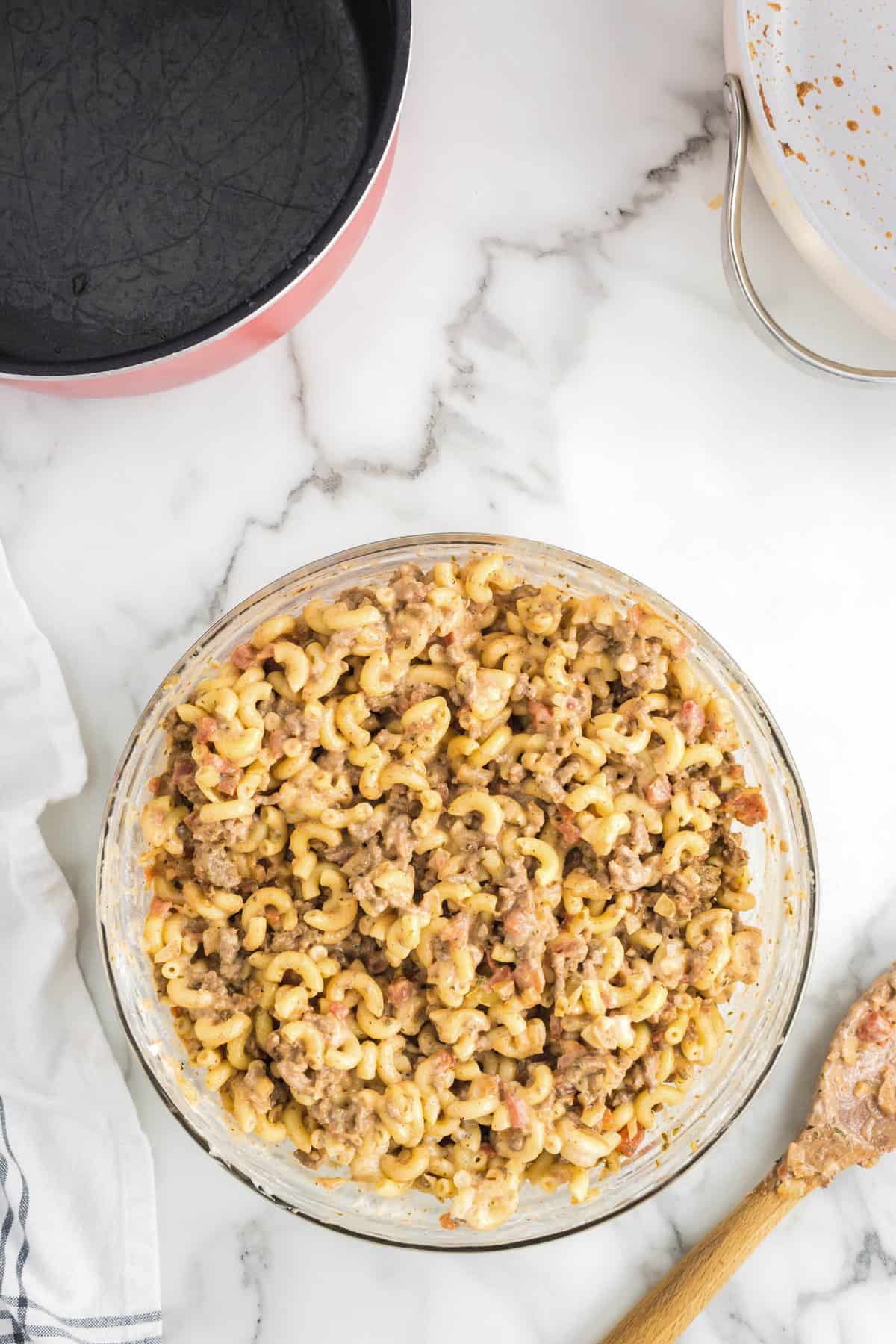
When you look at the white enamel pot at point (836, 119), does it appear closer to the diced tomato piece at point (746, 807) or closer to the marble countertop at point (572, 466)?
the marble countertop at point (572, 466)

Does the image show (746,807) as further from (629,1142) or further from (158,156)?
(158,156)

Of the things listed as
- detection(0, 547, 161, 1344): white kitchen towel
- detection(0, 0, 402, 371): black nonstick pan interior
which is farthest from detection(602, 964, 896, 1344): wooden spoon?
detection(0, 0, 402, 371): black nonstick pan interior

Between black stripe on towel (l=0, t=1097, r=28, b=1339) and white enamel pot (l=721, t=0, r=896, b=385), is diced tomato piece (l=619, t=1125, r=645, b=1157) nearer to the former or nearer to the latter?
black stripe on towel (l=0, t=1097, r=28, b=1339)

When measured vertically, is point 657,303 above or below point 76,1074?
above

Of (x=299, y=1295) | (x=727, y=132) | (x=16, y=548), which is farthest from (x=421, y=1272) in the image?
(x=727, y=132)

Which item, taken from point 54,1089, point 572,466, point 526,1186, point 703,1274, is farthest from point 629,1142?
point 572,466

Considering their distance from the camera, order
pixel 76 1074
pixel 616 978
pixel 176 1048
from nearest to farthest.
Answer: pixel 616 978 → pixel 176 1048 → pixel 76 1074

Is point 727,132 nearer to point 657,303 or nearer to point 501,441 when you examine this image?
point 657,303
